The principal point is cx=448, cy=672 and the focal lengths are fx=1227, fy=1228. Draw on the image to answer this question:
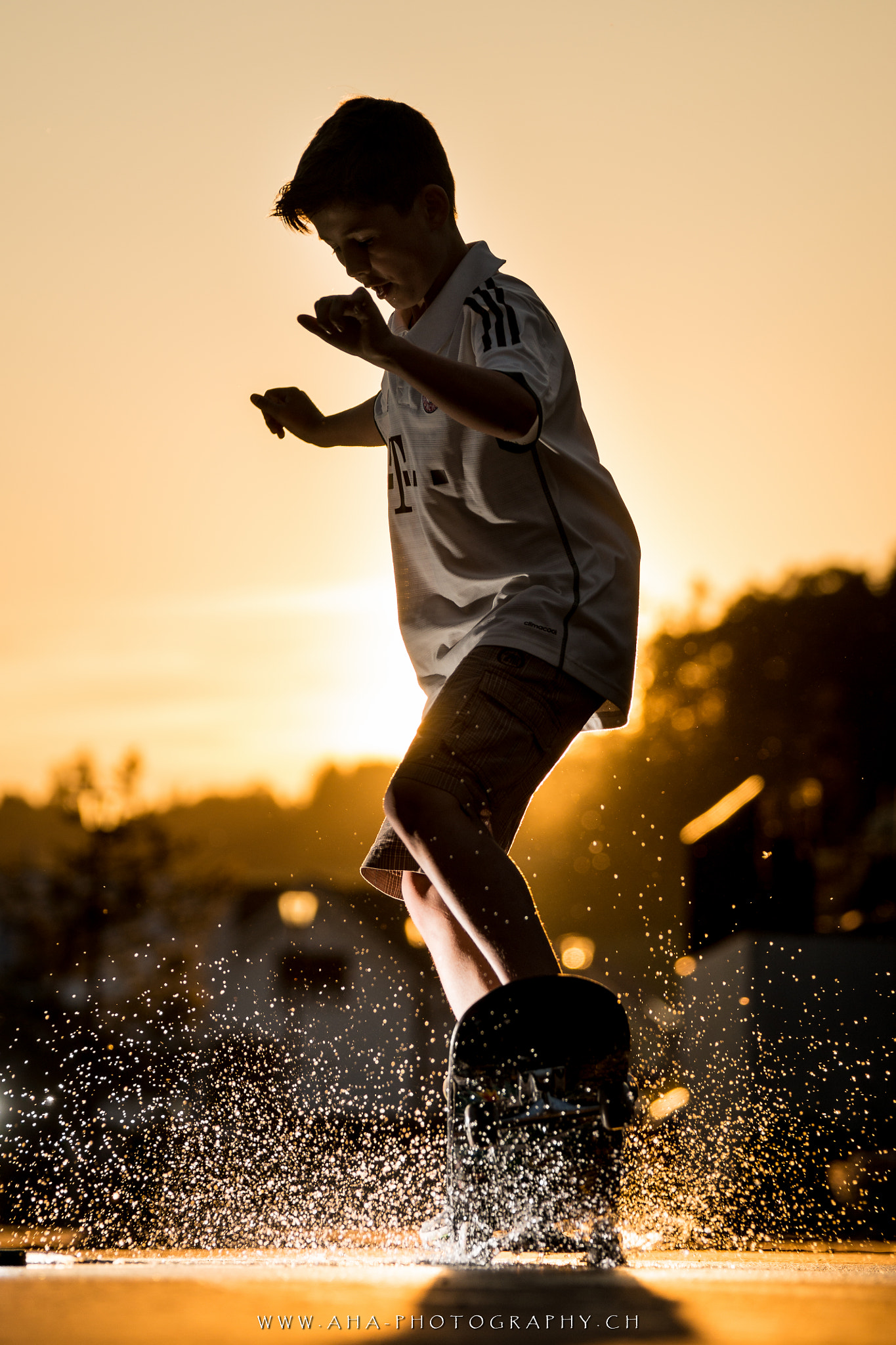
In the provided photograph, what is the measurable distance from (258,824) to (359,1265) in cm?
7341

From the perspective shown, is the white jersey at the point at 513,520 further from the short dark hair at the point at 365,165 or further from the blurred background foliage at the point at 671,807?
the blurred background foliage at the point at 671,807

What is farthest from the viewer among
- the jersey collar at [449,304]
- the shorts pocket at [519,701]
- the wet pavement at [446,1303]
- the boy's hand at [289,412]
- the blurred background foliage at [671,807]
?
the blurred background foliage at [671,807]

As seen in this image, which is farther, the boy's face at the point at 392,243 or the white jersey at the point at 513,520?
the boy's face at the point at 392,243

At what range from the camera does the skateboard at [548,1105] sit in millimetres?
1603

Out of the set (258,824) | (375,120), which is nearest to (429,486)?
(375,120)

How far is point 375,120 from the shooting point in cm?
218

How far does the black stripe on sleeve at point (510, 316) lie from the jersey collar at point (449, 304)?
75 mm

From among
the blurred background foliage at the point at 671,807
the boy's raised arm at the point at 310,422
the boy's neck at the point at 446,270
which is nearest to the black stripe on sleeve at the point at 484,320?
the boy's neck at the point at 446,270

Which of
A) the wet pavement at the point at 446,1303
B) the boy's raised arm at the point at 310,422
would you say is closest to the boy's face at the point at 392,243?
the boy's raised arm at the point at 310,422

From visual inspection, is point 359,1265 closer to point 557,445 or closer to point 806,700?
point 557,445

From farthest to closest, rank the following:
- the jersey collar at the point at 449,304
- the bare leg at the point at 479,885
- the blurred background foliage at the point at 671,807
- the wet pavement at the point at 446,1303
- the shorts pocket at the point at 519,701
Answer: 1. the blurred background foliage at the point at 671,807
2. the jersey collar at the point at 449,304
3. the shorts pocket at the point at 519,701
4. the bare leg at the point at 479,885
5. the wet pavement at the point at 446,1303

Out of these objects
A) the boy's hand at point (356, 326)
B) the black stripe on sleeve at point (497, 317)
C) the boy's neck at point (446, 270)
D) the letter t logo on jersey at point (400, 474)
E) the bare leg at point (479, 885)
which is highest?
the boy's neck at point (446, 270)

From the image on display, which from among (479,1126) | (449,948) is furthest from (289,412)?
(479,1126)

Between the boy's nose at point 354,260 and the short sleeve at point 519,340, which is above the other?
the boy's nose at point 354,260
